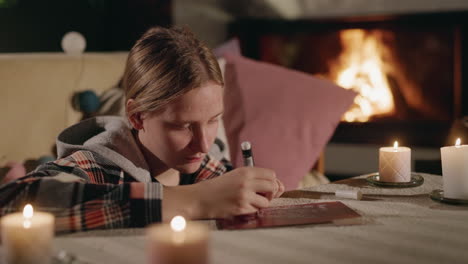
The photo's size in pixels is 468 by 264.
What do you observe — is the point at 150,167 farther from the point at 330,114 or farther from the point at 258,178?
the point at 330,114

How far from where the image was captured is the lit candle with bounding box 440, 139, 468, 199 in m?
0.98

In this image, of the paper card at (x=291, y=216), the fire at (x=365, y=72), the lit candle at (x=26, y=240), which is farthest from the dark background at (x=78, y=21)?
the lit candle at (x=26, y=240)

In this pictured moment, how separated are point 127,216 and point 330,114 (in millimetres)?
1271

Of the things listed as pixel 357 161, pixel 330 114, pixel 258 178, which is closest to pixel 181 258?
pixel 258 178

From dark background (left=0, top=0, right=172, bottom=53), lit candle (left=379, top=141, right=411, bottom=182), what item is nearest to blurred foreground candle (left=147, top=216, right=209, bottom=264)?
lit candle (left=379, top=141, right=411, bottom=182)

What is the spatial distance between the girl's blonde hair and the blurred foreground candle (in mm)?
604

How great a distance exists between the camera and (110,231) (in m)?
0.83

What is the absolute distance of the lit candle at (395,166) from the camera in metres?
1.15

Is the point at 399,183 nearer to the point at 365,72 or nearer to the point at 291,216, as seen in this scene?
the point at 291,216

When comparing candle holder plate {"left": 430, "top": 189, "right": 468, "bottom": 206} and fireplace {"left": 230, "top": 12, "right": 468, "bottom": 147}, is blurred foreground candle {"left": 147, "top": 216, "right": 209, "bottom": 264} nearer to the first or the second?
candle holder plate {"left": 430, "top": 189, "right": 468, "bottom": 206}

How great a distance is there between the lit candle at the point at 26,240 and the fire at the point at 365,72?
2495mm

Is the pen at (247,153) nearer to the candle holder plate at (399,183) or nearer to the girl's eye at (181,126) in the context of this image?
the girl's eye at (181,126)

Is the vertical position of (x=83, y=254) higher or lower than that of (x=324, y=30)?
lower

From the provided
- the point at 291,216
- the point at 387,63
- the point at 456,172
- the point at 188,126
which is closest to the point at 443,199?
the point at 456,172
